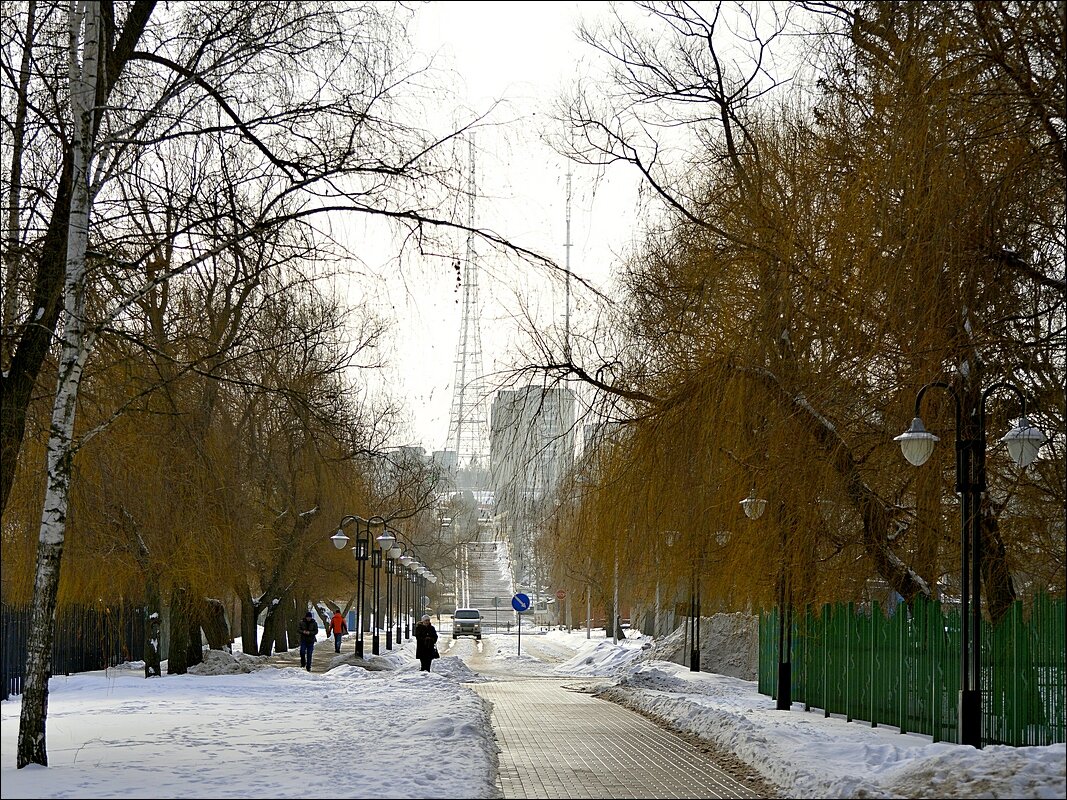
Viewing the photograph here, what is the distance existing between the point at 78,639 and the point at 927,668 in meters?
19.9

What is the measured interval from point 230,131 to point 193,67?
2.38 feet

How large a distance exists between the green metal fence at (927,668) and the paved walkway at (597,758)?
2993 millimetres

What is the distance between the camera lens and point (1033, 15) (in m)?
12.2

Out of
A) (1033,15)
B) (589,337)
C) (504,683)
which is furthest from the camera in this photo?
(504,683)

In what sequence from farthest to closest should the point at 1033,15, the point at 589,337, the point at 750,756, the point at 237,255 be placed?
the point at 589,337
the point at 750,756
the point at 1033,15
the point at 237,255

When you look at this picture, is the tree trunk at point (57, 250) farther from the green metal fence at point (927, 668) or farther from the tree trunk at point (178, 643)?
the tree trunk at point (178, 643)

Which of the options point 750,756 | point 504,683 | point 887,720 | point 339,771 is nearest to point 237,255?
point 339,771

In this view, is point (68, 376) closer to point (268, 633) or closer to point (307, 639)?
point (307, 639)

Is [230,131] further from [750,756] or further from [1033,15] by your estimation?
[750,756]

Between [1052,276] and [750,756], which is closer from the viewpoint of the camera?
[1052,276]

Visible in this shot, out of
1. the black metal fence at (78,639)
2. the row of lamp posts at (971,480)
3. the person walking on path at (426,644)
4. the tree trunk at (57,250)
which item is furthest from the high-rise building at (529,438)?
the person walking on path at (426,644)

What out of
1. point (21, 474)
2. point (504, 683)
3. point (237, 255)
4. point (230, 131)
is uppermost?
point (230, 131)

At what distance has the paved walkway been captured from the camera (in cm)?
1225

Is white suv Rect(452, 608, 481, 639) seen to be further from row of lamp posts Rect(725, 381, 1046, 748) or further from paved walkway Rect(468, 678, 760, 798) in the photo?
row of lamp posts Rect(725, 381, 1046, 748)
